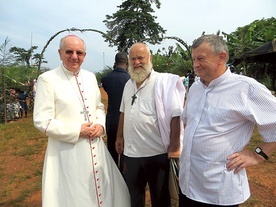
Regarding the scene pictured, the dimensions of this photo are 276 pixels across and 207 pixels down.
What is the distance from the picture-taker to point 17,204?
409 centimetres

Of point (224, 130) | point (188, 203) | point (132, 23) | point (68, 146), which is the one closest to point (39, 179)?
point (68, 146)

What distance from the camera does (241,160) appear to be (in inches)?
69.2

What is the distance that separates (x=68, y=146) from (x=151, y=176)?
878 millimetres

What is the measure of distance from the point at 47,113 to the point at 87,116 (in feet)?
1.27

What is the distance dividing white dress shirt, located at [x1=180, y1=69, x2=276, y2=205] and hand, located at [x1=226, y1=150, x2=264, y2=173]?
36 millimetres

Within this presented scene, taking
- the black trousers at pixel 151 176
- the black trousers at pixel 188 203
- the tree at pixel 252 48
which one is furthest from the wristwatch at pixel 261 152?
the tree at pixel 252 48

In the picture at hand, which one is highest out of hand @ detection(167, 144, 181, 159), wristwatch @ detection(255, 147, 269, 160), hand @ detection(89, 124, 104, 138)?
hand @ detection(89, 124, 104, 138)

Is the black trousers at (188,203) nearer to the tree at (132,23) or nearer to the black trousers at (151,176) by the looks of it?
the black trousers at (151,176)

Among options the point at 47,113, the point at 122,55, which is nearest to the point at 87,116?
the point at 47,113

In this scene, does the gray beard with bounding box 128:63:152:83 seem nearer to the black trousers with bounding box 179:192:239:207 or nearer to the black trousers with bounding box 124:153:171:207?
the black trousers with bounding box 124:153:171:207

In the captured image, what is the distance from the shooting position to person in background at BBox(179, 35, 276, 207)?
1709 mm

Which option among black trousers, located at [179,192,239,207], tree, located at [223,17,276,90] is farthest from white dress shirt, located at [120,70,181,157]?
tree, located at [223,17,276,90]

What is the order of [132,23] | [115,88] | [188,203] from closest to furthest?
[188,203]
[115,88]
[132,23]

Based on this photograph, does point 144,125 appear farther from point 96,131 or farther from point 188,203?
point 188,203
